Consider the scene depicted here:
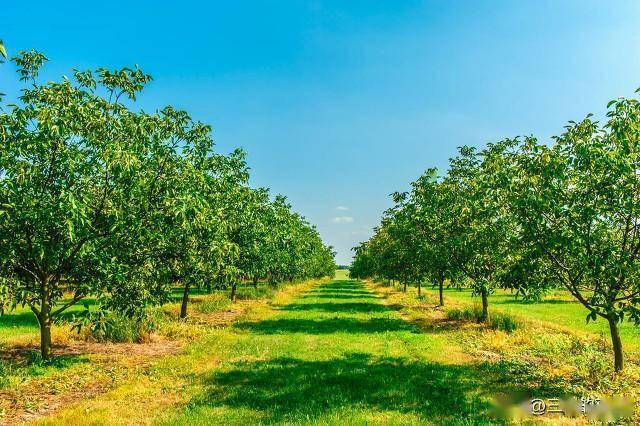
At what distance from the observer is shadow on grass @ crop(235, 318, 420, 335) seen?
74.5ft

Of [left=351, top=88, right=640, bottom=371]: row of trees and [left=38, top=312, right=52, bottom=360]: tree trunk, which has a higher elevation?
[left=351, top=88, right=640, bottom=371]: row of trees

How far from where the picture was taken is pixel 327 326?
24.3 meters

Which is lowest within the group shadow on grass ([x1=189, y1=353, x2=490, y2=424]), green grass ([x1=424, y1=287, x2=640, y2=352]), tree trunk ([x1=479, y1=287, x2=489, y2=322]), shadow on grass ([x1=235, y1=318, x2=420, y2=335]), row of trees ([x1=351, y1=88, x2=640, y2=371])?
green grass ([x1=424, y1=287, x2=640, y2=352])

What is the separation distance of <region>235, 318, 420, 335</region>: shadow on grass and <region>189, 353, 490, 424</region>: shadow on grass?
7265mm

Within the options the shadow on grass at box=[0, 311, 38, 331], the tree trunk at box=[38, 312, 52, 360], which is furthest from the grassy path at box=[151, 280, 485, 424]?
the shadow on grass at box=[0, 311, 38, 331]

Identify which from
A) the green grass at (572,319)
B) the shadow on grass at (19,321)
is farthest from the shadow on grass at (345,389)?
the shadow on grass at (19,321)

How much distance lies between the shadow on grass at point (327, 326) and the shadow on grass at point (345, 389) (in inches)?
286

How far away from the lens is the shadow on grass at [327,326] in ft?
74.5

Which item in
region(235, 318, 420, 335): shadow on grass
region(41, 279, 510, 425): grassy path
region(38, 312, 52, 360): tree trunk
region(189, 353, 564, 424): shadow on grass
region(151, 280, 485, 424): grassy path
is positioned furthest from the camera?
region(235, 318, 420, 335): shadow on grass

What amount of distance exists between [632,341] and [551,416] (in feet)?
50.0

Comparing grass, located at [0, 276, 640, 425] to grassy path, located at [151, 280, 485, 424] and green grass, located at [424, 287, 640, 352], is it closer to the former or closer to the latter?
grassy path, located at [151, 280, 485, 424]

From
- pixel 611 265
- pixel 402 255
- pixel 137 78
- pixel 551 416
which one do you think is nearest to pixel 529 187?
pixel 611 265

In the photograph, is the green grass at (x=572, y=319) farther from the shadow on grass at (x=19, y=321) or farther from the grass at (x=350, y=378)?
the shadow on grass at (x=19, y=321)

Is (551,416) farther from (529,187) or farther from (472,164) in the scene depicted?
(472,164)
